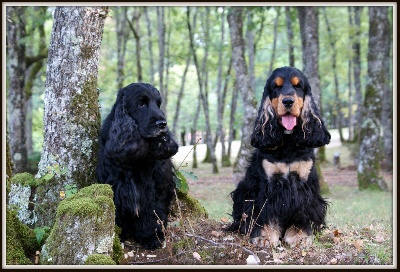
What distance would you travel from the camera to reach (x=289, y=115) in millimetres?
5387

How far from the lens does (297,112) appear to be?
5355 mm

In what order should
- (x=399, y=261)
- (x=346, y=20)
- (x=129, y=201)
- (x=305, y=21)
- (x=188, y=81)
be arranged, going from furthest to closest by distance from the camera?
(x=188, y=81)
(x=346, y=20)
(x=305, y=21)
(x=129, y=201)
(x=399, y=261)

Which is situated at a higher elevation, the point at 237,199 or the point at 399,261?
the point at 237,199

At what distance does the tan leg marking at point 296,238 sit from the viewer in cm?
556

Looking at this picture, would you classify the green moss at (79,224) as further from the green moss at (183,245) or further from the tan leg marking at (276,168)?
the tan leg marking at (276,168)

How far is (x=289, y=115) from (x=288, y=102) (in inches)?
8.2

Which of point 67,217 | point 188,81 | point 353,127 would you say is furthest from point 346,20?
point 67,217

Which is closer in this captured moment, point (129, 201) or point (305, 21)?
point (129, 201)

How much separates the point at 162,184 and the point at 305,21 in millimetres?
9616

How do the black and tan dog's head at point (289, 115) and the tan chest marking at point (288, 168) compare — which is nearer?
the black and tan dog's head at point (289, 115)

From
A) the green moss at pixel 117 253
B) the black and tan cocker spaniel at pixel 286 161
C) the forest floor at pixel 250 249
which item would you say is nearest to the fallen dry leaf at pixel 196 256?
the forest floor at pixel 250 249

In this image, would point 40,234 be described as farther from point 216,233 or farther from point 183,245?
point 216,233

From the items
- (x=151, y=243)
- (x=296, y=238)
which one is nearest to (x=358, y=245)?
(x=296, y=238)

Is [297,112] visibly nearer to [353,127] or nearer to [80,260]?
[80,260]
